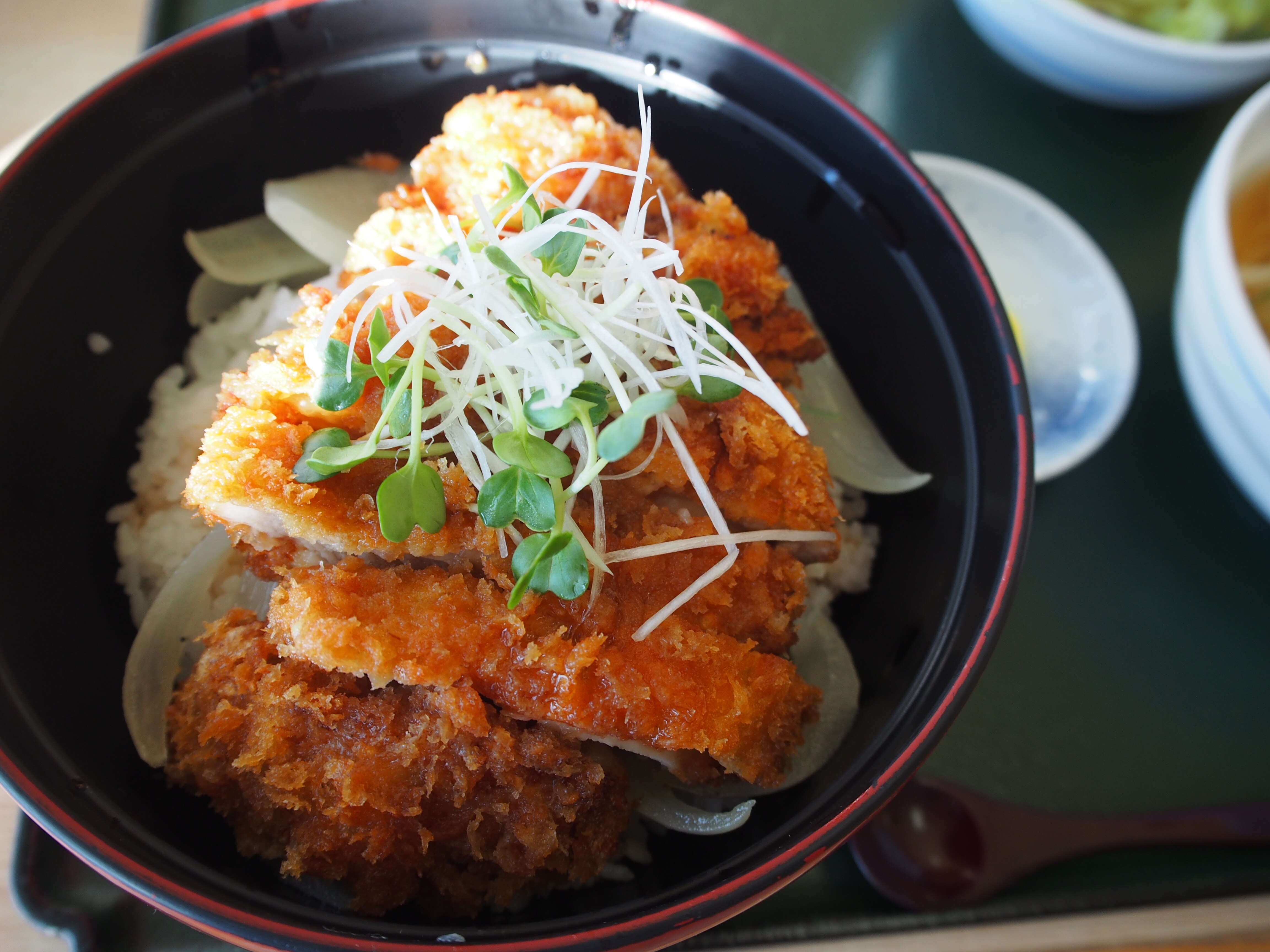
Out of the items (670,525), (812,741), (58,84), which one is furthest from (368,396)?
(58,84)

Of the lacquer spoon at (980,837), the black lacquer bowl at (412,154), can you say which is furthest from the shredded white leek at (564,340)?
the lacquer spoon at (980,837)

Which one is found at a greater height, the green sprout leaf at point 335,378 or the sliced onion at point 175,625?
the green sprout leaf at point 335,378

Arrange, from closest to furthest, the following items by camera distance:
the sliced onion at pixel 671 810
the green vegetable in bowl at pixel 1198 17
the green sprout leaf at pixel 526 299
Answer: the green sprout leaf at pixel 526 299 → the sliced onion at pixel 671 810 → the green vegetable in bowl at pixel 1198 17

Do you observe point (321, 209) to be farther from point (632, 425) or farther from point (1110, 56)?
point (1110, 56)

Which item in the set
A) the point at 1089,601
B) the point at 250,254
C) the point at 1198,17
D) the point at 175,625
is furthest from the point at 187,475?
the point at 1198,17

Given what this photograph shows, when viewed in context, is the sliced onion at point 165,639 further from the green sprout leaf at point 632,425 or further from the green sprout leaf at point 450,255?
the green sprout leaf at point 632,425

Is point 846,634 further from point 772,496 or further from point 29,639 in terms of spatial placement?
point 29,639
